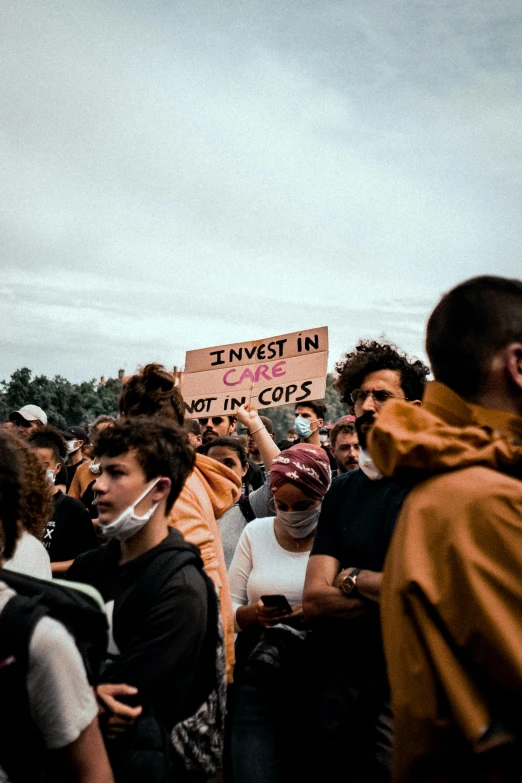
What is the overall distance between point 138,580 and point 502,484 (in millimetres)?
1579

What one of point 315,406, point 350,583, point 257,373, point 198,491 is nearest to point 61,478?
point 257,373

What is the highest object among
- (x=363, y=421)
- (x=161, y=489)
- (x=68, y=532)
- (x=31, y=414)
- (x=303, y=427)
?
(x=31, y=414)

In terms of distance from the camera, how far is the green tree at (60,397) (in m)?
33.8

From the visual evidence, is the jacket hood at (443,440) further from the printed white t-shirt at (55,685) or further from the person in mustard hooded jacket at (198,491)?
the person in mustard hooded jacket at (198,491)

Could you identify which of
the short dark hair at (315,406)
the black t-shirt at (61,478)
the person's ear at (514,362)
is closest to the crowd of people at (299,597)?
the person's ear at (514,362)

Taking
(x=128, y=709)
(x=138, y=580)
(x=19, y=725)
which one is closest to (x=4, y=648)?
(x=19, y=725)

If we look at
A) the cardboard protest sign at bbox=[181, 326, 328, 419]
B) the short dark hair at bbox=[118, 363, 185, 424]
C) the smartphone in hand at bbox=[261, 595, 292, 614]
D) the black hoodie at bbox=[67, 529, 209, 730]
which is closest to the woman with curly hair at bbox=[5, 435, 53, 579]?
the black hoodie at bbox=[67, 529, 209, 730]

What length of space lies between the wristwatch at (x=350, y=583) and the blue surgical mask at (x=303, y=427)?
441 cm

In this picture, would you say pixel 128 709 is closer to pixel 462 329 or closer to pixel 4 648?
pixel 4 648

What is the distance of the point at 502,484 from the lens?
1481mm

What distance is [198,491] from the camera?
3541mm

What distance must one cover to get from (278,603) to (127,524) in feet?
2.79

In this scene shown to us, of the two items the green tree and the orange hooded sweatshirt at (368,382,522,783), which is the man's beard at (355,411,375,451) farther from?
the green tree

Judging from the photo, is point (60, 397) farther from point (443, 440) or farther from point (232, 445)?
point (443, 440)
